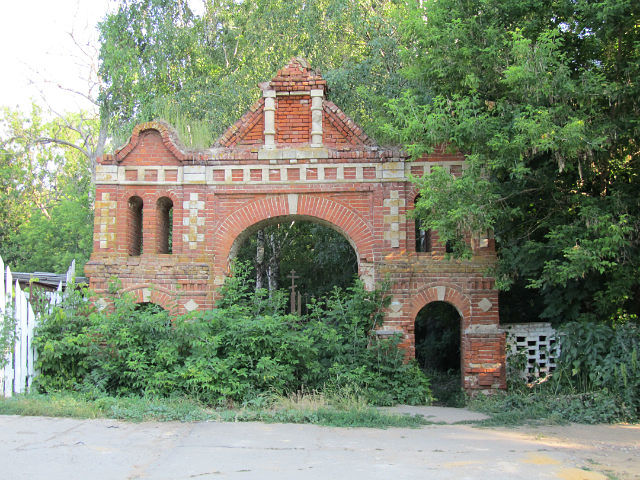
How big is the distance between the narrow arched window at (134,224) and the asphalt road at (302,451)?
15.2ft

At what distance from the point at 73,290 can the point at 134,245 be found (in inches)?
65.3

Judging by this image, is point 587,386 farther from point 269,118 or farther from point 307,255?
point 307,255

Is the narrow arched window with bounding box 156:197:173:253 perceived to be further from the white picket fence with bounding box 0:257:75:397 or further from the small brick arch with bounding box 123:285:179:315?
the white picket fence with bounding box 0:257:75:397

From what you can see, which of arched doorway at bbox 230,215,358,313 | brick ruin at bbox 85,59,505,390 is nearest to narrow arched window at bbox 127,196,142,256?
brick ruin at bbox 85,59,505,390

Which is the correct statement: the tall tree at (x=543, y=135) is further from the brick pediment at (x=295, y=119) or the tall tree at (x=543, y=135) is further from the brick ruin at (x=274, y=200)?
the brick pediment at (x=295, y=119)

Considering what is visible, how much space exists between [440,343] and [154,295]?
7850mm

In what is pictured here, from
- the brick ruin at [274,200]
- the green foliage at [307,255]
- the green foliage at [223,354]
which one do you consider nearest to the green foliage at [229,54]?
the brick ruin at [274,200]

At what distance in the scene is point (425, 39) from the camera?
35.2ft

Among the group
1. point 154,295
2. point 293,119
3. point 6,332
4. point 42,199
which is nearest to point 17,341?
point 6,332

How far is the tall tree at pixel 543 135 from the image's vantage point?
352 inches

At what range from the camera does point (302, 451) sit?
7.00 metres

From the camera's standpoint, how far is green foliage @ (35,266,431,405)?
10.2 meters

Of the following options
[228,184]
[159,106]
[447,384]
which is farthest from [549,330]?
[159,106]

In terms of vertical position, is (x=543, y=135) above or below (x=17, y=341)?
above
